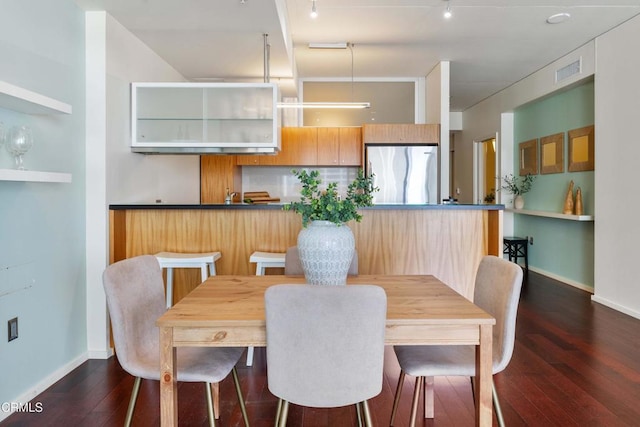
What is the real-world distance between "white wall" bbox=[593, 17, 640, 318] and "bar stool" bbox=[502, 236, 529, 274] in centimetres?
168

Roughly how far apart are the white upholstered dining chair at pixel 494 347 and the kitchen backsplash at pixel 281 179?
410 centimetres

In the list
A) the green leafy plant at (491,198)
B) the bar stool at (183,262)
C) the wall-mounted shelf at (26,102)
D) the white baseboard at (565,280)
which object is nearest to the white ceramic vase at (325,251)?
the bar stool at (183,262)

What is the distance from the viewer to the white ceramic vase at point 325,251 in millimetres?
1702

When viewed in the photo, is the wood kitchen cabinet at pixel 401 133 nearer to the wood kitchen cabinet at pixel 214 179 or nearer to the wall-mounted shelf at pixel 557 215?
the wall-mounted shelf at pixel 557 215

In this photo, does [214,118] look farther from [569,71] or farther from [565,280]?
[565,280]

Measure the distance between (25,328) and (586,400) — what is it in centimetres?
305

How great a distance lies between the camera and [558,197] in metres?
5.17

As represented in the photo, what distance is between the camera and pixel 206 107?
343 centimetres

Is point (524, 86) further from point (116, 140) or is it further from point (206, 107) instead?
point (116, 140)

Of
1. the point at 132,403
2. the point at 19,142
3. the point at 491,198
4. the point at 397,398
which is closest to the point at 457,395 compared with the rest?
the point at 397,398

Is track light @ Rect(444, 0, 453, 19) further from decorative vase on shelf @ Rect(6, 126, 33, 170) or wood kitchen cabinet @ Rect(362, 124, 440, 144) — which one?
decorative vase on shelf @ Rect(6, 126, 33, 170)

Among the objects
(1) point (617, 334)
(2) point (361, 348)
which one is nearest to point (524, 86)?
→ (1) point (617, 334)

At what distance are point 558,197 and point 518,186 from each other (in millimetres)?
976

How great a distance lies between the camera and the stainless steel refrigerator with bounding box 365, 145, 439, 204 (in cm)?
506
